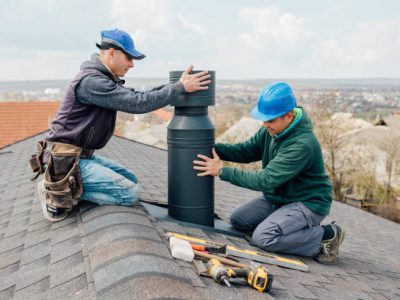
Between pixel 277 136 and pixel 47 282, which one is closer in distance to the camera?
pixel 47 282

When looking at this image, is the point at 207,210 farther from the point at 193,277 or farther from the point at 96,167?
the point at 193,277

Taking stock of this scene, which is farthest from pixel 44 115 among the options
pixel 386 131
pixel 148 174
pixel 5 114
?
pixel 386 131

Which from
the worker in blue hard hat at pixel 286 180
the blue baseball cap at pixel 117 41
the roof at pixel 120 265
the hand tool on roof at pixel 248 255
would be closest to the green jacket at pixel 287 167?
the worker in blue hard hat at pixel 286 180

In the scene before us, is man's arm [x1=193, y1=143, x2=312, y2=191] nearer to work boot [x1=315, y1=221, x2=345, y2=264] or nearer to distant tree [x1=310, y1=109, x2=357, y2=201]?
work boot [x1=315, y1=221, x2=345, y2=264]

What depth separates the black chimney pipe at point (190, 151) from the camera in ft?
11.5

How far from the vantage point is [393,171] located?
23344 millimetres

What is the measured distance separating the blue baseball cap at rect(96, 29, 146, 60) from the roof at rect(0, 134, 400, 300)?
3.77 feet

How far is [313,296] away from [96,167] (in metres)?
1.77

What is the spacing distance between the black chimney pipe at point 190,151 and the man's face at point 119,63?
365 millimetres

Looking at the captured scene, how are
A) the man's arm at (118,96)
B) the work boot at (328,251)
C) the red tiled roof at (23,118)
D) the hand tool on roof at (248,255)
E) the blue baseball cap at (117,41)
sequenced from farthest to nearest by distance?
the red tiled roof at (23,118) < the work boot at (328,251) < the blue baseball cap at (117,41) < the man's arm at (118,96) < the hand tool on roof at (248,255)

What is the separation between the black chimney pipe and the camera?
11.5 ft

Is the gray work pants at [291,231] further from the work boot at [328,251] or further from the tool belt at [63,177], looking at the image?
the tool belt at [63,177]

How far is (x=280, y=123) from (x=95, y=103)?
1.47 meters

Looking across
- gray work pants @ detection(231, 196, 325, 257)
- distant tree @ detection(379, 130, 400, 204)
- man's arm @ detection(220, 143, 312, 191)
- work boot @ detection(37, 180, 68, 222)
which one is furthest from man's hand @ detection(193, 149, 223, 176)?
distant tree @ detection(379, 130, 400, 204)
